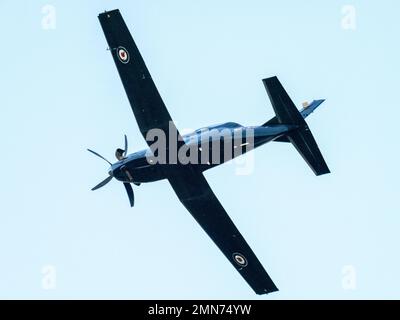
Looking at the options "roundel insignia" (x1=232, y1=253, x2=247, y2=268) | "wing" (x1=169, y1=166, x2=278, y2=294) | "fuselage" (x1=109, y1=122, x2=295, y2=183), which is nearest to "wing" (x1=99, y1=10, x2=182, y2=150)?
"fuselage" (x1=109, y1=122, x2=295, y2=183)

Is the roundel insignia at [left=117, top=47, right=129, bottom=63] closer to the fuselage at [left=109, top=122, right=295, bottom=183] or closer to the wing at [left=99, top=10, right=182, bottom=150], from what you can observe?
the wing at [left=99, top=10, right=182, bottom=150]

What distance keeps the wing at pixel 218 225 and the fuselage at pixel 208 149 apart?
0.62 meters

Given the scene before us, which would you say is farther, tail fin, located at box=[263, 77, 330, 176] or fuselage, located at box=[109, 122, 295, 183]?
tail fin, located at box=[263, 77, 330, 176]

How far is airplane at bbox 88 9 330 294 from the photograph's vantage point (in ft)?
112

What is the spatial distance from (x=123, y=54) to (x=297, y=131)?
270 inches

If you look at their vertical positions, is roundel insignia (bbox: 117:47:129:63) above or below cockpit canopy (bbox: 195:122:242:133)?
above

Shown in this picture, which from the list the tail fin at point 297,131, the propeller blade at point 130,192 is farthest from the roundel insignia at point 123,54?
the propeller blade at point 130,192

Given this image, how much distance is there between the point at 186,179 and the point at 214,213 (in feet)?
7.46

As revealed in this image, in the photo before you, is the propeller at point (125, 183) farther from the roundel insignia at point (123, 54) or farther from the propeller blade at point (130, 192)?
the roundel insignia at point (123, 54)

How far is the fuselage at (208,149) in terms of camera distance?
34.4m

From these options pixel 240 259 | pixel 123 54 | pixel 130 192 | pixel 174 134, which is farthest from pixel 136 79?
pixel 240 259

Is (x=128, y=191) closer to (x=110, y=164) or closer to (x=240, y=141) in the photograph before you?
(x=110, y=164)

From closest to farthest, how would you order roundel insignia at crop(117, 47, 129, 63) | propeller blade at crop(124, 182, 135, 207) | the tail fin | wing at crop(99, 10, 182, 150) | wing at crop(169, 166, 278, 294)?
1. wing at crop(99, 10, 182, 150)
2. roundel insignia at crop(117, 47, 129, 63)
3. the tail fin
4. wing at crop(169, 166, 278, 294)
5. propeller blade at crop(124, 182, 135, 207)

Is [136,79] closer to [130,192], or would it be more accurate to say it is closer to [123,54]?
[123,54]
